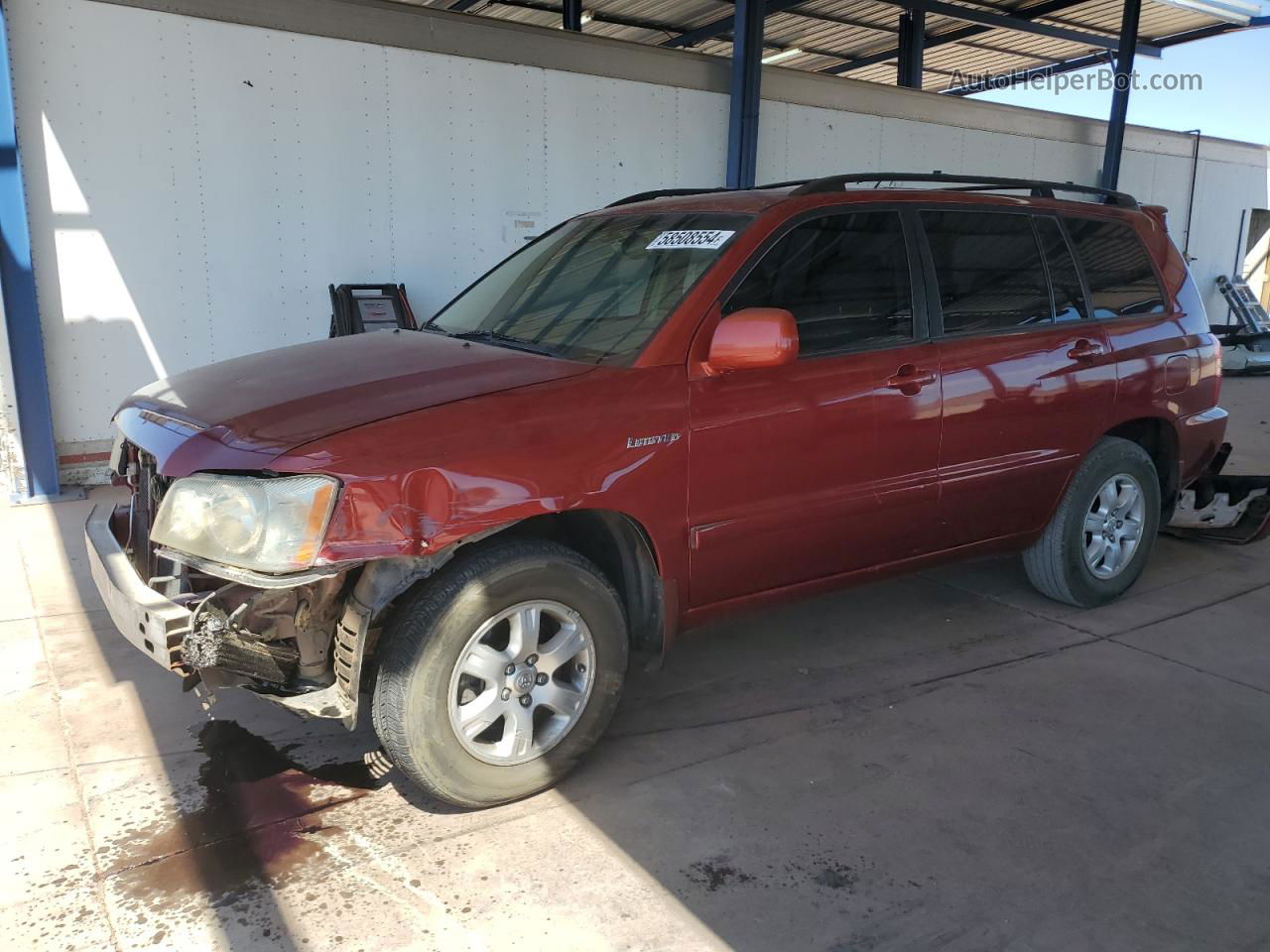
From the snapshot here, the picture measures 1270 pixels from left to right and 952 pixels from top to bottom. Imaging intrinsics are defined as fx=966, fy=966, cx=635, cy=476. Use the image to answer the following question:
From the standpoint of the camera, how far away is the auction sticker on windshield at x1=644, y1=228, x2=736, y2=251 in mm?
3426

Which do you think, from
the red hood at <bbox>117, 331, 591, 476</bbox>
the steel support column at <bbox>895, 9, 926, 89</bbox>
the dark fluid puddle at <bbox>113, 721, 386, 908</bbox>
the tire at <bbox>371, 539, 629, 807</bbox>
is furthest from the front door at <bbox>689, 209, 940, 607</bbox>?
the steel support column at <bbox>895, 9, 926, 89</bbox>

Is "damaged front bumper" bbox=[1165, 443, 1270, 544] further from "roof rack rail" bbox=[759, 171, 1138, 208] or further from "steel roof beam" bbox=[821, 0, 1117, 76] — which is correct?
"steel roof beam" bbox=[821, 0, 1117, 76]

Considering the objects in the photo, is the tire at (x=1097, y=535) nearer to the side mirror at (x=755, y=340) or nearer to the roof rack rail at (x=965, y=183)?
the roof rack rail at (x=965, y=183)

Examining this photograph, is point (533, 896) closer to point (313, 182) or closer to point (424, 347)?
point (424, 347)

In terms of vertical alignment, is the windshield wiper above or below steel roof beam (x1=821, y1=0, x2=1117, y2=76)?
below

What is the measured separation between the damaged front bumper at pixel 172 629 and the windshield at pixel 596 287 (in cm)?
134

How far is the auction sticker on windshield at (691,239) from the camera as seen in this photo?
343 centimetres

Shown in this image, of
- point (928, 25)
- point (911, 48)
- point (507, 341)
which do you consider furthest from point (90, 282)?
point (928, 25)

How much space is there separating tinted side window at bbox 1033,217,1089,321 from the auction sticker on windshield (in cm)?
169

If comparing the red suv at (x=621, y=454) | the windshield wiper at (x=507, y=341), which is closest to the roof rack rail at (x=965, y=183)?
the red suv at (x=621, y=454)

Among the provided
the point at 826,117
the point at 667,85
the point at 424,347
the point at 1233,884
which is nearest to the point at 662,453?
the point at 424,347

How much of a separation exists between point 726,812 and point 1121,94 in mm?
13410

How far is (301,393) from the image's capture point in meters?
2.97

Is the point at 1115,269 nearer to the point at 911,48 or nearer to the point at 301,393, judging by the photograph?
the point at 301,393
